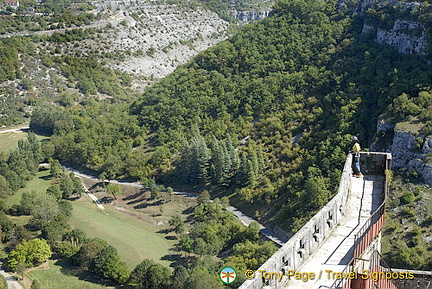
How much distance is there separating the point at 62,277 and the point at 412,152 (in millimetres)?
35532

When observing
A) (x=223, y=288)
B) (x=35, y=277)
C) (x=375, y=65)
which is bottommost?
(x=35, y=277)

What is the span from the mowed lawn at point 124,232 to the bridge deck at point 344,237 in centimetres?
3075

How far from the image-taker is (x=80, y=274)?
148 ft

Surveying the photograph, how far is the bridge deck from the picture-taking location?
13.7 m

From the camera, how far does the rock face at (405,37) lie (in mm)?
55781

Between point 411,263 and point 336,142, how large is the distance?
17700 mm

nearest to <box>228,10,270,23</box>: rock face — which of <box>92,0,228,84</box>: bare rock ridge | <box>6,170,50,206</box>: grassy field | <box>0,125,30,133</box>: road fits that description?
<box>92,0,228,84</box>: bare rock ridge

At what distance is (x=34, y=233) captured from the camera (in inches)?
2060

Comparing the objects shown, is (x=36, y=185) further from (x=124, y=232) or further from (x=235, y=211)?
(x=235, y=211)

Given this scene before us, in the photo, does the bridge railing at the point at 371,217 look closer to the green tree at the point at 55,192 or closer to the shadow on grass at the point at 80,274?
the shadow on grass at the point at 80,274

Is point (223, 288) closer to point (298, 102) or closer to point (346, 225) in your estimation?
point (346, 225)

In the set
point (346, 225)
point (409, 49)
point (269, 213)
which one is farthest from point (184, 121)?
point (346, 225)

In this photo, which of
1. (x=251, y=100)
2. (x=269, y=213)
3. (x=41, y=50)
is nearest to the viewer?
(x=269, y=213)

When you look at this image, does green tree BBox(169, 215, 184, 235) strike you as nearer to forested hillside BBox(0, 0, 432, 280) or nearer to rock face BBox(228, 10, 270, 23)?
forested hillside BBox(0, 0, 432, 280)
